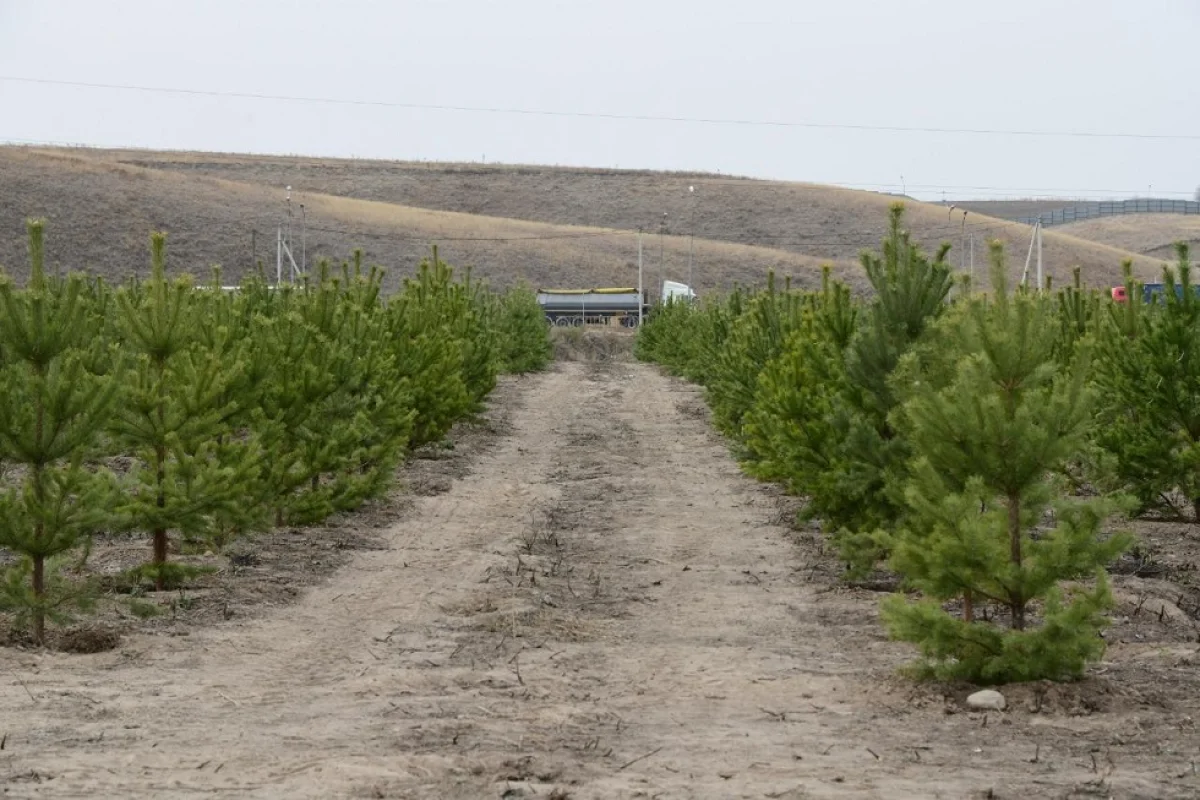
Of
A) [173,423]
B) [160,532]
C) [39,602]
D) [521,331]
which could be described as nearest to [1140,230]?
[521,331]

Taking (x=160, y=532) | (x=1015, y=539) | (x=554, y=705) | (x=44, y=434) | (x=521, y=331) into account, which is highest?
(x=44, y=434)

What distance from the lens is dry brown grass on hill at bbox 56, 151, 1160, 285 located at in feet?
394

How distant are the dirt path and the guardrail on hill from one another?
144252mm

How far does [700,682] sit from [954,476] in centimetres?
198

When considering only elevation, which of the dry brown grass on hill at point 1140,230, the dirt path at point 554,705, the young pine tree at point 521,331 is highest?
the dry brown grass on hill at point 1140,230

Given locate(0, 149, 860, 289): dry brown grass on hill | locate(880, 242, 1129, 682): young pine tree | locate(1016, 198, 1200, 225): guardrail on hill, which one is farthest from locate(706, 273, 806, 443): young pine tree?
locate(1016, 198, 1200, 225): guardrail on hill

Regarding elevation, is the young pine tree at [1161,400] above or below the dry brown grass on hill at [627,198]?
below

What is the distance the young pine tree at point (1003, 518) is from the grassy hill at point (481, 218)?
223 feet

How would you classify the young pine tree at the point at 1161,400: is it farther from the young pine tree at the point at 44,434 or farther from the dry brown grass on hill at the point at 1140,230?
the dry brown grass on hill at the point at 1140,230

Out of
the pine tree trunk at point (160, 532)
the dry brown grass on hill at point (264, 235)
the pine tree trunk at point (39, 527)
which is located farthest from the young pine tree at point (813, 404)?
the dry brown grass on hill at point (264, 235)

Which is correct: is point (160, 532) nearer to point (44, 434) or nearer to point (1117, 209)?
point (44, 434)

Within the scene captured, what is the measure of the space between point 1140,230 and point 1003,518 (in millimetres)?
135000

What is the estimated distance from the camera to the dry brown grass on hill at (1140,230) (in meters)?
126

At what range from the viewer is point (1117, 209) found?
15475cm
